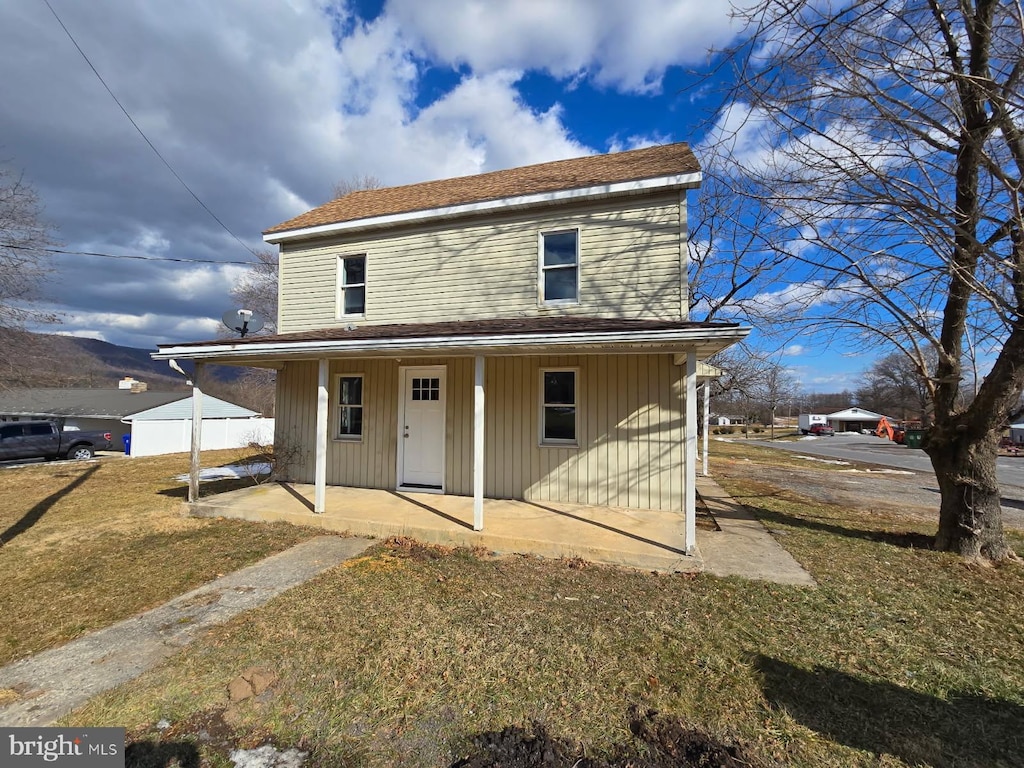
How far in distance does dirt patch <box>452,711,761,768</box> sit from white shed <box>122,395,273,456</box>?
77.7 ft

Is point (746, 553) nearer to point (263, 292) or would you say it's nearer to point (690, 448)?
point (690, 448)

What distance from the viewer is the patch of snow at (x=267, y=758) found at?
224 centimetres

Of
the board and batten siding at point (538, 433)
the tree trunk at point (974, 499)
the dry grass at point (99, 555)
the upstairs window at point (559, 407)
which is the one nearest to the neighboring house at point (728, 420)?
the tree trunk at point (974, 499)

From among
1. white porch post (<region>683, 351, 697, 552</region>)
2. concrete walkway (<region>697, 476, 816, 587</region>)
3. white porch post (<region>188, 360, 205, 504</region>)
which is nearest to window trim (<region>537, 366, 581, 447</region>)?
white porch post (<region>683, 351, 697, 552</region>)

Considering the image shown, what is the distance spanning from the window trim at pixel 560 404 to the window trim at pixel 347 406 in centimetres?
344

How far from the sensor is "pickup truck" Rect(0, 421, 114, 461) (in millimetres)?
16266

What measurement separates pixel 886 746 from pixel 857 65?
5.78 metres

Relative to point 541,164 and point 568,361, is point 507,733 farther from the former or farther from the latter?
point 541,164

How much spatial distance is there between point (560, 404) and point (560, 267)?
2343 mm

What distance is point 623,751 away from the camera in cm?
236

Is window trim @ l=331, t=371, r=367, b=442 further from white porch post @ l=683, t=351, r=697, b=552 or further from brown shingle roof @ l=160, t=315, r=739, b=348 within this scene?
white porch post @ l=683, t=351, r=697, b=552

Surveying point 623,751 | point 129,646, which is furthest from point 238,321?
point 623,751

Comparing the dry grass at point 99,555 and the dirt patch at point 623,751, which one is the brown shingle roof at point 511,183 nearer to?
the dry grass at point 99,555

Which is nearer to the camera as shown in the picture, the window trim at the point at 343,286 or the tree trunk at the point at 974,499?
the tree trunk at the point at 974,499
